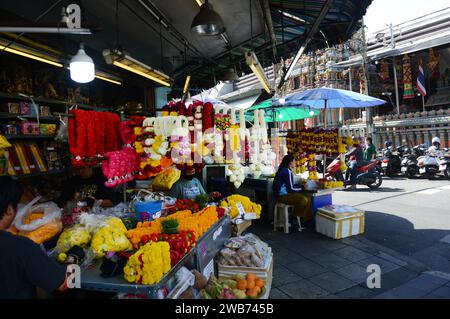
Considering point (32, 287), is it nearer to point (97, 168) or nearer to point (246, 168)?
point (246, 168)

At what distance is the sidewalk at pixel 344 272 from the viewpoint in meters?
3.69

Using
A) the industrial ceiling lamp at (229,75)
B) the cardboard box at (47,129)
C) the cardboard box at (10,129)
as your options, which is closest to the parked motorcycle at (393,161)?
the industrial ceiling lamp at (229,75)

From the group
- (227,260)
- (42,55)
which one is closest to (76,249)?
(227,260)

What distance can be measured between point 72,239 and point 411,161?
12.6 meters

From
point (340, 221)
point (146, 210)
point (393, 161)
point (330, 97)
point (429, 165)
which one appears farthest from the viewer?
point (393, 161)

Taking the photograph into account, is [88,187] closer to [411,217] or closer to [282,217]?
[282,217]

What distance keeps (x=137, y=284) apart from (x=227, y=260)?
1.52 m

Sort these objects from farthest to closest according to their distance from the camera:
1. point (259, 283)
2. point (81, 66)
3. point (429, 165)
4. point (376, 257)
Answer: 1. point (429, 165)
2. point (376, 257)
3. point (81, 66)
4. point (259, 283)

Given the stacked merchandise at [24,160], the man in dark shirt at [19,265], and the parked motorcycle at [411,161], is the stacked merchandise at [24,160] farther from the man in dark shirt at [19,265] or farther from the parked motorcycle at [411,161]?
the parked motorcycle at [411,161]

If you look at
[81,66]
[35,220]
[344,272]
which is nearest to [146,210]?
[35,220]

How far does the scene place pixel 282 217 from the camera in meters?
6.27

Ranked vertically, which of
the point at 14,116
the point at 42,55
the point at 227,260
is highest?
the point at 42,55

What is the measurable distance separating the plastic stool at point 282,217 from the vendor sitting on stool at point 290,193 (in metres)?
0.13

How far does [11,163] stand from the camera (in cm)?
424
